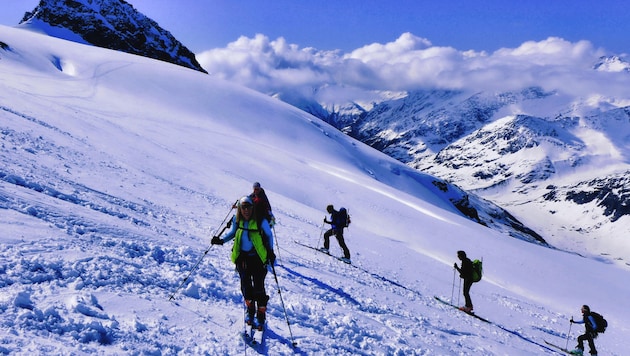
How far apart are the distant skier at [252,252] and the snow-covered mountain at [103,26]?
184 meters

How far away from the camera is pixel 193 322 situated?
705cm

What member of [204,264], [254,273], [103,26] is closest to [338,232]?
[204,264]

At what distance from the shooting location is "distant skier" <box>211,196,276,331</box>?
23.1ft

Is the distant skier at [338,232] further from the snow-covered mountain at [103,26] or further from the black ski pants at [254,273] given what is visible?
the snow-covered mountain at [103,26]

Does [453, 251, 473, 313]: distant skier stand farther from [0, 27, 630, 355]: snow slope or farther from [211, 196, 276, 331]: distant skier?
[211, 196, 276, 331]: distant skier

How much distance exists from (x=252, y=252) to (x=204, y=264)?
3433 millimetres

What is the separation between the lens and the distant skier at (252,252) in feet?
23.1

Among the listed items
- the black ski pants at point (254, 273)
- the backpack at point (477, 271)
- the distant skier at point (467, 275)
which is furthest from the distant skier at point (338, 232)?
the black ski pants at point (254, 273)

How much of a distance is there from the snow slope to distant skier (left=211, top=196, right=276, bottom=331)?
0.64m

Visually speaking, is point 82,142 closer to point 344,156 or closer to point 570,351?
point 570,351

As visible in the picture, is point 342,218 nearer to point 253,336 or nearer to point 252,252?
point 252,252

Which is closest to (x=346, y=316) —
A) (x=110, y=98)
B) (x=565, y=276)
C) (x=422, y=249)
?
(x=422, y=249)

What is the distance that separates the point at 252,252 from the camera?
23.3 feet

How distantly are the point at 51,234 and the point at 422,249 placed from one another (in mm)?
23955
